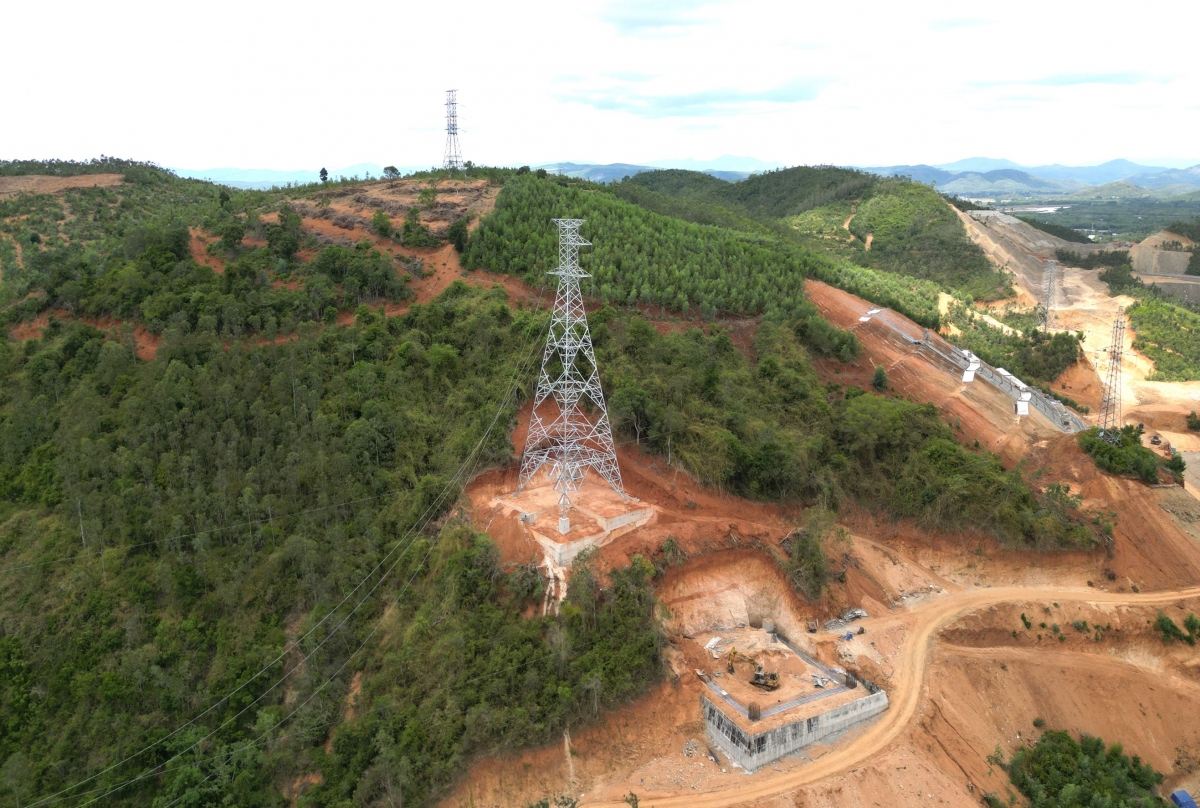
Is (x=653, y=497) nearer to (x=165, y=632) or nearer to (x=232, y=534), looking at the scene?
(x=232, y=534)

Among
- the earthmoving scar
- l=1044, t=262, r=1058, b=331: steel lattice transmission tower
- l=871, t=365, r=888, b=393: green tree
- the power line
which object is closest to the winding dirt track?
the earthmoving scar

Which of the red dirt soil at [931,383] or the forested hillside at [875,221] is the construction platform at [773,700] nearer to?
the red dirt soil at [931,383]

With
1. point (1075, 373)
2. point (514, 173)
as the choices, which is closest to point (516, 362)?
point (514, 173)

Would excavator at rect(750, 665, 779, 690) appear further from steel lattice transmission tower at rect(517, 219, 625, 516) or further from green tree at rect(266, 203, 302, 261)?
green tree at rect(266, 203, 302, 261)

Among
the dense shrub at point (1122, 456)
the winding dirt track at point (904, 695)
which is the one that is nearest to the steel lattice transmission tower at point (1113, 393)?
the dense shrub at point (1122, 456)

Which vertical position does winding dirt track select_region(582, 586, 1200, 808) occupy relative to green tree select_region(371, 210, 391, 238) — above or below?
below

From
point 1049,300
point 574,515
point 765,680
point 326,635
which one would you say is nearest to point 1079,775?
point 765,680
